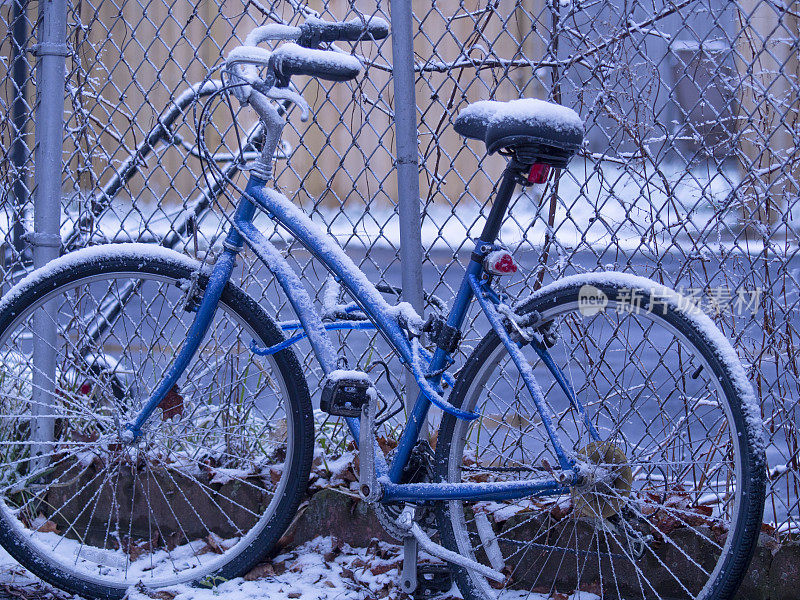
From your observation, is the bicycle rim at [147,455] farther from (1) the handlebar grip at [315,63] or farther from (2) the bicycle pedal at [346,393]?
(1) the handlebar grip at [315,63]

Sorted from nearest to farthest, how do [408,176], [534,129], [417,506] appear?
[534,129] → [417,506] → [408,176]

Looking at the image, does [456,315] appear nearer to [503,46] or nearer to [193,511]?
[503,46]

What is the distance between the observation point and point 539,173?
70.5 inches

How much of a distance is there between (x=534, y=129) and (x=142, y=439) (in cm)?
151

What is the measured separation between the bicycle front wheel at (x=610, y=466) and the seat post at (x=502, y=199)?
8.2 inches

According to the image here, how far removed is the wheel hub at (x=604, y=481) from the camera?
1.83 meters

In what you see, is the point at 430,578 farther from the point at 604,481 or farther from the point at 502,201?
the point at 502,201

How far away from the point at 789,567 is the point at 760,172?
1.19 meters

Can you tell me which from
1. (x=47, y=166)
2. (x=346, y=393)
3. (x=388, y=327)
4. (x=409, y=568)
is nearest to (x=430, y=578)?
(x=409, y=568)

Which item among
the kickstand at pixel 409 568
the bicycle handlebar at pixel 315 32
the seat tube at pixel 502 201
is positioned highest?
the bicycle handlebar at pixel 315 32

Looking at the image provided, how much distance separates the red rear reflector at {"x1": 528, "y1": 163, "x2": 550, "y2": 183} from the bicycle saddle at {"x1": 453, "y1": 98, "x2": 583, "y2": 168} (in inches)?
0.6

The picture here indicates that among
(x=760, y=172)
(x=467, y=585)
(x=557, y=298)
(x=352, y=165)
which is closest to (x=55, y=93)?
(x=352, y=165)

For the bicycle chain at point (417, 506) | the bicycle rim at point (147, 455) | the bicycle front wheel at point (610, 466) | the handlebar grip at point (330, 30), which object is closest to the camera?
the bicycle front wheel at point (610, 466)

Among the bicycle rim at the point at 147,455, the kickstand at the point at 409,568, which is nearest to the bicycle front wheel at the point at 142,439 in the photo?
the bicycle rim at the point at 147,455
